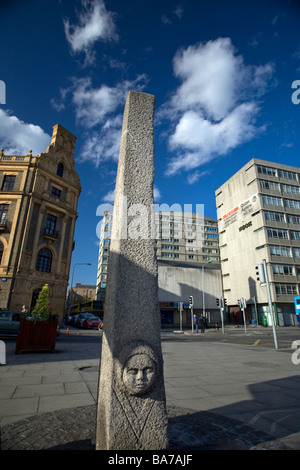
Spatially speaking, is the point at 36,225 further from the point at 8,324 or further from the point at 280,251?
the point at 280,251

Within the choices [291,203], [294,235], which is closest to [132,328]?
[294,235]

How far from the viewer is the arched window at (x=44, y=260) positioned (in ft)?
93.1

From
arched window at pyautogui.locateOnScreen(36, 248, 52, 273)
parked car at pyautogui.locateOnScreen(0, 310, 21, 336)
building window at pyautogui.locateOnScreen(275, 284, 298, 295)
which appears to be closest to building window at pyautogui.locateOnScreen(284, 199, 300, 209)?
building window at pyautogui.locateOnScreen(275, 284, 298, 295)

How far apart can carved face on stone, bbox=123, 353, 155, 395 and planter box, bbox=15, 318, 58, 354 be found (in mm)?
7646

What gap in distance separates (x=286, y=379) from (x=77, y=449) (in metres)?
4.83

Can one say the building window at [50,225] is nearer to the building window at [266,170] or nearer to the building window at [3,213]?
the building window at [3,213]

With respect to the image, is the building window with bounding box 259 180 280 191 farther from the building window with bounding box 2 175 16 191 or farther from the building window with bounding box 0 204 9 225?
the building window with bounding box 0 204 9 225

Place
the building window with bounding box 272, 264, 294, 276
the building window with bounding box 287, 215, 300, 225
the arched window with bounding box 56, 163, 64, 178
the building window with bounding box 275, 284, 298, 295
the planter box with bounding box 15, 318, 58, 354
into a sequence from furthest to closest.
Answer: the building window with bounding box 287, 215, 300, 225 < the building window with bounding box 272, 264, 294, 276 < the building window with bounding box 275, 284, 298, 295 < the arched window with bounding box 56, 163, 64, 178 < the planter box with bounding box 15, 318, 58, 354

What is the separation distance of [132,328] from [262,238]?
135 ft

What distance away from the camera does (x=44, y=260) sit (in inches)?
1141

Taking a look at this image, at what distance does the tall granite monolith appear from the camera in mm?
2119

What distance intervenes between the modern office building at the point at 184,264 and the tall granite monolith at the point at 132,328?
36353 mm

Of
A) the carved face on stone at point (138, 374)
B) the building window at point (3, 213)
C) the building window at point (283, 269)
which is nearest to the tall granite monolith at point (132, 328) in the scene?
the carved face on stone at point (138, 374)

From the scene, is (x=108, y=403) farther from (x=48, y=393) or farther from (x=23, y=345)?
(x=23, y=345)
